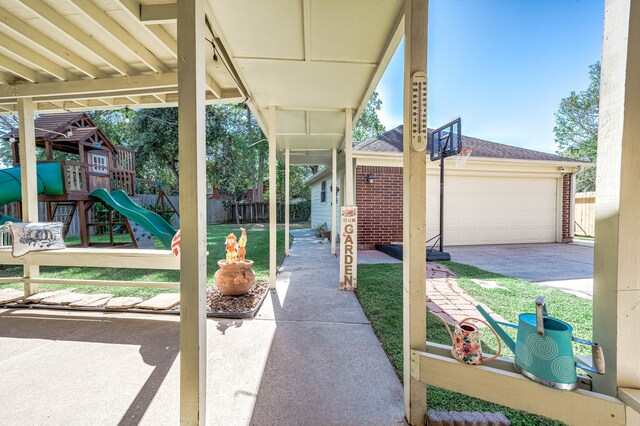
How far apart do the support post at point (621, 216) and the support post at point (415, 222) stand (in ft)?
2.70

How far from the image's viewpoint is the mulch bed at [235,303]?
10.6ft

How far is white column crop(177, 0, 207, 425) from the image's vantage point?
147 cm

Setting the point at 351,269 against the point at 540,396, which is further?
the point at 351,269

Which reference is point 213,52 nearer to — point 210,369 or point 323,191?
point 210,369

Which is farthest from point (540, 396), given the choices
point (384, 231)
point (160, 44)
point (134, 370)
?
point (384, 231)

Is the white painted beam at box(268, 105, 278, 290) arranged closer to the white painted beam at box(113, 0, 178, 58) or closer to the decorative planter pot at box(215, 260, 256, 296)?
the decorative planter pot at box(215, 260, 256, 296)

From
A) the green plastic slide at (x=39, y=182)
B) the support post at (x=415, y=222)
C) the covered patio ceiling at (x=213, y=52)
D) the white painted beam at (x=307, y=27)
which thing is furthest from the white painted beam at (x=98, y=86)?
the green plastic slide at (x=39, y=182)

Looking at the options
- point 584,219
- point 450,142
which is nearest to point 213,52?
point 450,142

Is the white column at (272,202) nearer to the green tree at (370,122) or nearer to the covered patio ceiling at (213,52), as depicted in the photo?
the covered patio ceiling at (213,52)

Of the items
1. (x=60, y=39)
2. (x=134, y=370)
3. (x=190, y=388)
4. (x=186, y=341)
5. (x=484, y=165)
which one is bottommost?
(x=134, y=370)

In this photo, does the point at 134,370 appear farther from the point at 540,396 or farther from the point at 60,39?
the point at 60,39

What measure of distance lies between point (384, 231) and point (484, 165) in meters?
3.79

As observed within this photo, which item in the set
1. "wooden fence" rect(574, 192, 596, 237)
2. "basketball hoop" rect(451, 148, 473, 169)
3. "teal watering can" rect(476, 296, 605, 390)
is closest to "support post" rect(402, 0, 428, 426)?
"teal watering can" rect(476, 296, 605, 390)

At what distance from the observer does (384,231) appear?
25.7 ft
